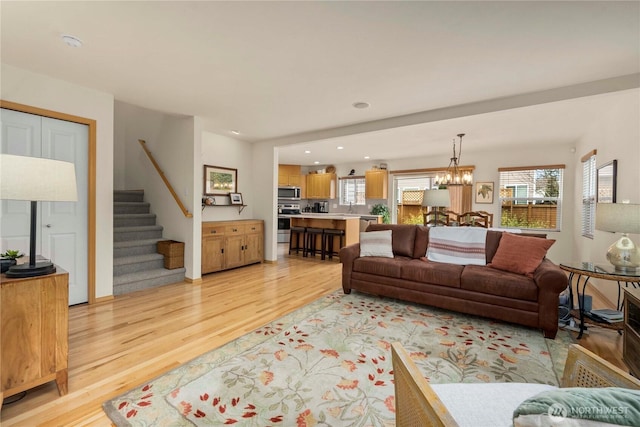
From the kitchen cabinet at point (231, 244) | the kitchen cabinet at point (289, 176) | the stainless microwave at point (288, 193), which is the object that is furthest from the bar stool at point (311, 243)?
the kitchen cabinet at point (289, 176)

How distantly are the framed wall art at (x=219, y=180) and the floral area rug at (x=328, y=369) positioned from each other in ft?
10.9

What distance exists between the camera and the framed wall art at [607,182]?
351 cm

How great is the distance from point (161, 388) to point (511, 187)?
734cm

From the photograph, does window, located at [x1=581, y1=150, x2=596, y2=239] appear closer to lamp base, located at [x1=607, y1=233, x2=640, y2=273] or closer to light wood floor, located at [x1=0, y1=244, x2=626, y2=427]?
light wood floor, located at [x1=0, y1=244, x2=626, y2=427]

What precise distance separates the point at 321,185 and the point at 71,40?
22.9ft

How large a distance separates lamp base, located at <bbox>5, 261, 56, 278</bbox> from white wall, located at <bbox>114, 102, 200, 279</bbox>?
2.53 metres

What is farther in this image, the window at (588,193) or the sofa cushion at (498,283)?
the window at (588,193)

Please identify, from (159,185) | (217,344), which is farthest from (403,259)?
(159,185)

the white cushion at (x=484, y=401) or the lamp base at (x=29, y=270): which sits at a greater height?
the lamp base at (x=29, y=270)

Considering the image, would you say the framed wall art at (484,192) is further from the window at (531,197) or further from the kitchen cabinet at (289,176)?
the kitchen cabinet at (289,176)

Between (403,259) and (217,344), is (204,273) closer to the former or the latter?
(217,344)

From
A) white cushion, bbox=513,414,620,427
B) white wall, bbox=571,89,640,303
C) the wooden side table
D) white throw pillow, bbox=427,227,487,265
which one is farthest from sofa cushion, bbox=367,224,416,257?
white cushion, bbox=513,414,620,427

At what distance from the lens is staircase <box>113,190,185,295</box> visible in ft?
12.9

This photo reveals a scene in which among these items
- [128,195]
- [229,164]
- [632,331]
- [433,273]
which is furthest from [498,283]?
[128,195]
